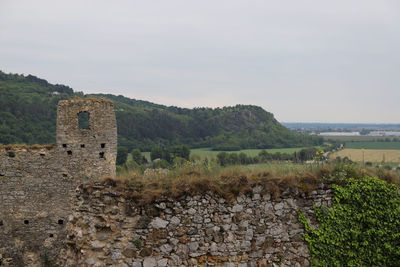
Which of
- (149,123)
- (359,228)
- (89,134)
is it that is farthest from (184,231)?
(149,123)

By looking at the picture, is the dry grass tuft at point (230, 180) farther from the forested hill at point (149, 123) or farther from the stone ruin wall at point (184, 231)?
the forested hill at point (149, 123)

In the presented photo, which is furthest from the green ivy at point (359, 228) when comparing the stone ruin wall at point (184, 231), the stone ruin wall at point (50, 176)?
the stone ruin wall at point (50, 176)

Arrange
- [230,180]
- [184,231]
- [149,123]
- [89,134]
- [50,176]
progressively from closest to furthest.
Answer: [184,231]
[230,180]
[89,134]
[50,176]
[149,123]

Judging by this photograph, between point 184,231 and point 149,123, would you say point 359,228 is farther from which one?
point 149,123

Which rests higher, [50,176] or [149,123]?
[149,123]

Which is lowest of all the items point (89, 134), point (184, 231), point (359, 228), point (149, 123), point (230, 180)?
point (184, 231)

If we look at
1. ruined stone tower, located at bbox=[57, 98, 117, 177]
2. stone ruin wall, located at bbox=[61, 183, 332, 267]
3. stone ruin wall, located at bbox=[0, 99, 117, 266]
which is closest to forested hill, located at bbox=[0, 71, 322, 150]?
stone ruin wall, located at bbox=[0, 99, 117, 266]

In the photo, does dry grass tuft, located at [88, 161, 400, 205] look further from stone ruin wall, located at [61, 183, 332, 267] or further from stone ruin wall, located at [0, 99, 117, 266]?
stone ruin wall, located at [0, 99, 117, 266]

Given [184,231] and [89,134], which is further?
[89,134]

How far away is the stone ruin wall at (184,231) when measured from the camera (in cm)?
602

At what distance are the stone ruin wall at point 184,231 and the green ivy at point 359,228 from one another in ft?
1.04

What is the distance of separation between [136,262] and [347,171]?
5.32 meters

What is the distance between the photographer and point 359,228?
619 cm

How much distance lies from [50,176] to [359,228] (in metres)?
11.2
